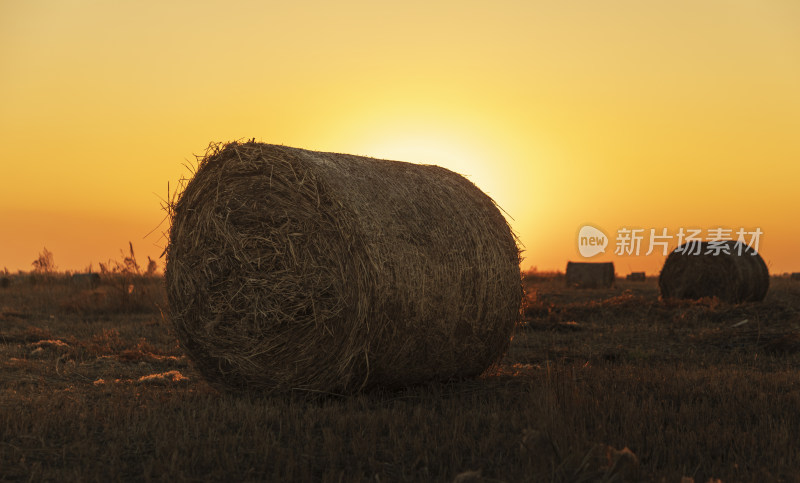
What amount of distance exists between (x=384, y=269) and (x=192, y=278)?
2334 millimetres

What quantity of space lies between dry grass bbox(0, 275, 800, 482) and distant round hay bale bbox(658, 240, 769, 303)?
321 inches

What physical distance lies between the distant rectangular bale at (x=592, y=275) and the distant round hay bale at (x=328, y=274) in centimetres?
1755

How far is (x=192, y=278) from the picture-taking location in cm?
838

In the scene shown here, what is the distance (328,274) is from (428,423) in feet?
5.73

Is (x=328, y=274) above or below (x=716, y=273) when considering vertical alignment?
below

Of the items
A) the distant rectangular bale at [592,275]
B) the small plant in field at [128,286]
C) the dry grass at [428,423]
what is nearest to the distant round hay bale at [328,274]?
the dry grass at [428,423]

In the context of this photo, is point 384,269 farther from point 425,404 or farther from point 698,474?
point 698,474

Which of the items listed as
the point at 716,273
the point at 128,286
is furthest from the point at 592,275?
the point at 128,286

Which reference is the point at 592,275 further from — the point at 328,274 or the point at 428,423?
the point at 428,423

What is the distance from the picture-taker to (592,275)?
25766 mm

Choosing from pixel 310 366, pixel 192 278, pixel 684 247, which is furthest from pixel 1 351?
pixel 684 247

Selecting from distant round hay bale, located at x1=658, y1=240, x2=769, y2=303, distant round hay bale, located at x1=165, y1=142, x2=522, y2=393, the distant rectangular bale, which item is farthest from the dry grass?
the distant rectangular bale

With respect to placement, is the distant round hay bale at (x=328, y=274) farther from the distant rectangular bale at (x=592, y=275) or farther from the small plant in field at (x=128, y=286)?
the distant rectangular bale at (x=592, y=275)

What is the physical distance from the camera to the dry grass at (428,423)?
520 centimetres
